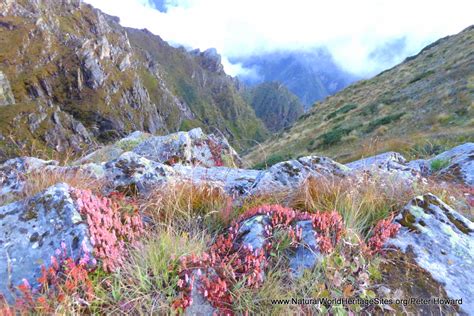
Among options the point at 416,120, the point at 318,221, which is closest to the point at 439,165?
the point at 318,221

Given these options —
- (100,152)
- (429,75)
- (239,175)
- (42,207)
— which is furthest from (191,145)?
(429,75)

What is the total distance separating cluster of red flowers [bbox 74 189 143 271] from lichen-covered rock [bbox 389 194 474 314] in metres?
2.84

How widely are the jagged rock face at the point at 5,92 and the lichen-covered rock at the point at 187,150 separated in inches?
7137

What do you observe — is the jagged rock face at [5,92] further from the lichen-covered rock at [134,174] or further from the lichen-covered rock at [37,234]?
the lichen-covered rock at [37,234]

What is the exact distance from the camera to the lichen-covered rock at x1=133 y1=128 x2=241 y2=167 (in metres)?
11.1

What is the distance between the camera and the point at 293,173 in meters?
6.26

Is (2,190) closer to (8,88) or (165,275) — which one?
(165,275)

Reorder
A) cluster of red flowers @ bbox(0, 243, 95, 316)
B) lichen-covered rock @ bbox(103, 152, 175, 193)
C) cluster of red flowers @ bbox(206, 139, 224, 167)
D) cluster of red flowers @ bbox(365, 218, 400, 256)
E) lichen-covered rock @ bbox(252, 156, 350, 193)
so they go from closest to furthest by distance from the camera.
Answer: cluster of red flowers @ bbox(0, 243, 95, 316) < cluster of red flowers @ bbox(365, 218, 400, 256) < lichen-covered rock @ bbox(252, 156, 350, 193) < lichen-covered rock @ bbox(103, 152, 175, 193) < cluster of red flowers @ bbox(206, 139, 224, 167)

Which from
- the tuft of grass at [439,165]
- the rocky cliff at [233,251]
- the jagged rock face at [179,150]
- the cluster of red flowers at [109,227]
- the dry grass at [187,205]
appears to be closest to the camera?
the rocky cliff at [233,251]

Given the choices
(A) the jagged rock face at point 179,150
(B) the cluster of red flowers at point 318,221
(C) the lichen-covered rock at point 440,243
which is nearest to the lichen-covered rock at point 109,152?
(A) the jagged rock face at point 179,150

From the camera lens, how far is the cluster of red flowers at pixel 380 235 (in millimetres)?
3391

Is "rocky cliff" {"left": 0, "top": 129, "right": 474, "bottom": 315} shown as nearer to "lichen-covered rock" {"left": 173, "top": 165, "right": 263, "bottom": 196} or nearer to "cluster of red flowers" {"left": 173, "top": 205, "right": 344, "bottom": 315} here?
"cluster of red flowers" {"left": 173, "top": 205, "right": 344, "bottom": 315}

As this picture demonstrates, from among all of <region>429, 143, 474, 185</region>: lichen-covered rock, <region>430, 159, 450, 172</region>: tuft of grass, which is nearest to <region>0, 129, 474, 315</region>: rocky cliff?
<region>429, 143, 474, 185</region>: lichen-covered rock

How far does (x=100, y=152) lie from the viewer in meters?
11.3
